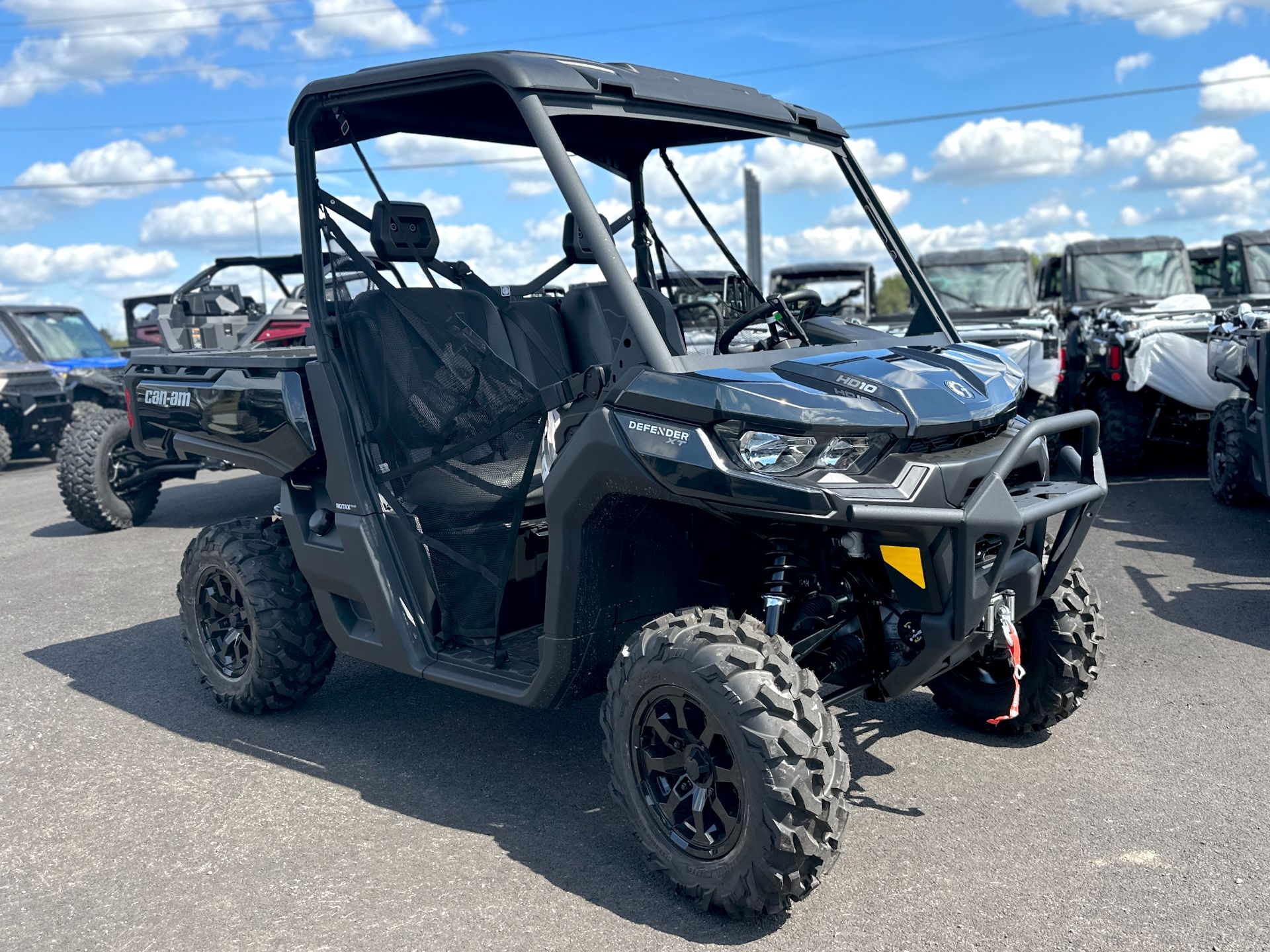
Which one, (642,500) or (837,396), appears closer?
(837,396)

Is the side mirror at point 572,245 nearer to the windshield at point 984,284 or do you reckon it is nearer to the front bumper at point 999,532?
the front bumper at point 999,532

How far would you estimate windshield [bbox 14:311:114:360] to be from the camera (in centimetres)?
1452

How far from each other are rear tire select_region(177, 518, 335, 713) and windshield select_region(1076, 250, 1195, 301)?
11618 millimetres

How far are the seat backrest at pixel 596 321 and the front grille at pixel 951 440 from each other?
4.18ft

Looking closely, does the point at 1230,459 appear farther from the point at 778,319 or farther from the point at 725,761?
the point at 725,761

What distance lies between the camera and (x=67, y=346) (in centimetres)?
1492

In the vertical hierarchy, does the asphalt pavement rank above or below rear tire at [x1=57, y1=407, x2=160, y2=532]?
below

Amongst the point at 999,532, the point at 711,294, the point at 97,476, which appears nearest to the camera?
the point at 999,532

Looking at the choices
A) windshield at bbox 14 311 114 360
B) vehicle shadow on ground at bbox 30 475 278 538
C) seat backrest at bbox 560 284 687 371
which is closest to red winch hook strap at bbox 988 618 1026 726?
seat backrest at bbox 560 284 687 371

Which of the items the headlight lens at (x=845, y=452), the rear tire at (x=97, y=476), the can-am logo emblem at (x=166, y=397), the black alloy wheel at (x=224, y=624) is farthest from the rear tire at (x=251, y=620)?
the rear tire at (x=97, y=476)

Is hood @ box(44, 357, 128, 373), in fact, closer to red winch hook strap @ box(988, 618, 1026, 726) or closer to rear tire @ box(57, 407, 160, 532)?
rear tire @ box(57, 407, 160, 532)

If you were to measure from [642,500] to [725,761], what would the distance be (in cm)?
77

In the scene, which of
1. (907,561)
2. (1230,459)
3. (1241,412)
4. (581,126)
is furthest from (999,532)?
(1230,459)

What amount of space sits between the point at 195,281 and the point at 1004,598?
7.22 m
